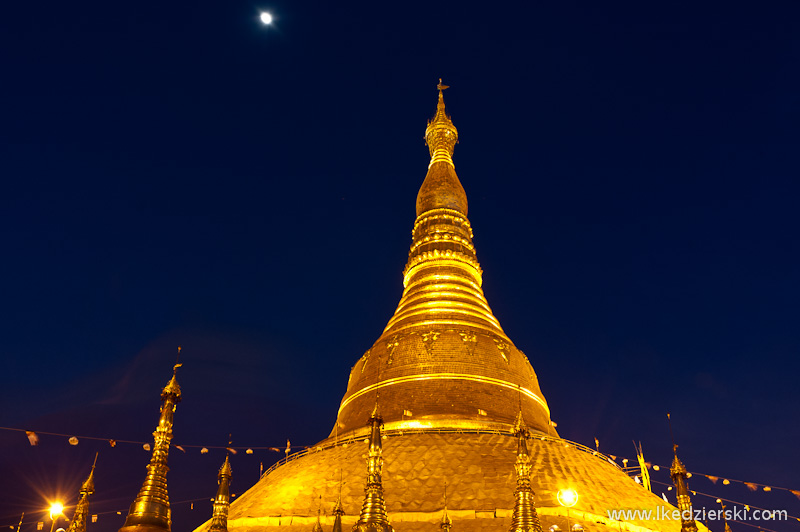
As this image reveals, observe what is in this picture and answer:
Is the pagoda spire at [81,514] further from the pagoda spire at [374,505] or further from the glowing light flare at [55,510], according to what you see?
the pagoda spire at [374,505]

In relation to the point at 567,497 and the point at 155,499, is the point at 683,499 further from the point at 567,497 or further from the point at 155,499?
the point at 155,499

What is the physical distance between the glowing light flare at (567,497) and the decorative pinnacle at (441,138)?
97.3 feet

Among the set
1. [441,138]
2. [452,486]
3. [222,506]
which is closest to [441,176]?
[441,138]

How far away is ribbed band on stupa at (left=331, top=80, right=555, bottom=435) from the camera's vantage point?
29500mm

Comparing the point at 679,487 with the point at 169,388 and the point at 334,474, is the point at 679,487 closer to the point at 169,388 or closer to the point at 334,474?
the point at 334,474

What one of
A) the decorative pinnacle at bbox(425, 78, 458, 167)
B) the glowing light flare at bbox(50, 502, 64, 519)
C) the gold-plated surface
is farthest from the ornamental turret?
the decorative pinnacle at bbox(425, 78, 458, 167)

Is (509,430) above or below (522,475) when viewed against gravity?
above

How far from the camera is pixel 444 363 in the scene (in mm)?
31031

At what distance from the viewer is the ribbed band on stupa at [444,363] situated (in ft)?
96.8

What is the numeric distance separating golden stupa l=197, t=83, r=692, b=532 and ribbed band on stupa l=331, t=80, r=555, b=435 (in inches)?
2.9

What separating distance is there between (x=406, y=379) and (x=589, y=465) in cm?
957

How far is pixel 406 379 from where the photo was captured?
30.9 m

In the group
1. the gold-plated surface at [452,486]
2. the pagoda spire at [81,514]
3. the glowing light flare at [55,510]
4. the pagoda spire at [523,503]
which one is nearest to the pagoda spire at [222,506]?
the gold-plated surface at [452,486]

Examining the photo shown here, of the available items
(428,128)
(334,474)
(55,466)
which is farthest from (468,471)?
(55,466)
